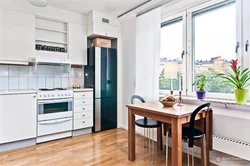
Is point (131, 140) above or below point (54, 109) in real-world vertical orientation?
below

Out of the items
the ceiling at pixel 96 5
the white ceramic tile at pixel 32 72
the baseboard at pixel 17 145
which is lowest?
the baseboard at pixel 17 145

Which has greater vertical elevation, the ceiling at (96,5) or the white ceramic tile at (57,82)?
the ceiling at (96,5)

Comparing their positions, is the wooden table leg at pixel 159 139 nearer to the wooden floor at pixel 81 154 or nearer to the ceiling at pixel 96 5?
the wooden floor at pixel 81 154

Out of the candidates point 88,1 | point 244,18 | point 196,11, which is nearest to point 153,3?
point 196,11

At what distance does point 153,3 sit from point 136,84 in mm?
1544

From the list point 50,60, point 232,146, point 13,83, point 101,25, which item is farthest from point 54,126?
point 232,146

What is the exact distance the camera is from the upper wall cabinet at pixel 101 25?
11.9 feet

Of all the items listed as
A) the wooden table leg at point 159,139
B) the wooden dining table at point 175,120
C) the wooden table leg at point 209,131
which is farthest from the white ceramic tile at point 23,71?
the wooden table leg at point 209,131

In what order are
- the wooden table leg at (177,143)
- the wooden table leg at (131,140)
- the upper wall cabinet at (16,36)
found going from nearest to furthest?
the wooden table leg at (177,143) → the wooden table leg at (131,140) → the upper wall cabinet at (16,36)

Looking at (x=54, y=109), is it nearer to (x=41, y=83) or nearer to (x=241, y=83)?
(x=41, y=83)

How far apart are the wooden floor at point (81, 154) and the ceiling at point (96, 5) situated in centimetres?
260

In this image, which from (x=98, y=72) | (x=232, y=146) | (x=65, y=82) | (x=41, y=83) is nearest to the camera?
(x=232, y=146)

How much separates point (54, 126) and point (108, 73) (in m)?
1.54

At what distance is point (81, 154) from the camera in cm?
261
